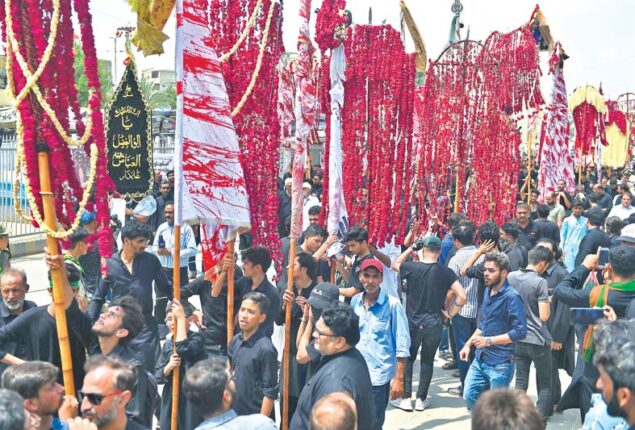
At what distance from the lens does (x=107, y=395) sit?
132 inches

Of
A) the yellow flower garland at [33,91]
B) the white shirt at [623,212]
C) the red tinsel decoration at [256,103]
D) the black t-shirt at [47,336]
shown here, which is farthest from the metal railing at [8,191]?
the yellow flower garland at [33,91]

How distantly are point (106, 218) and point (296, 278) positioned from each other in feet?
6.59

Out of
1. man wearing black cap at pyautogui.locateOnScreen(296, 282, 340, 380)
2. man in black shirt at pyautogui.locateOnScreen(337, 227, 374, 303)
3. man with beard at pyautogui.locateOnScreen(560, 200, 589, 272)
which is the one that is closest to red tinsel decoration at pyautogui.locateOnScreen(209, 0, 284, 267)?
man in black shirt at pyautogui.locateOnScreen(337, 227, 374, 303)

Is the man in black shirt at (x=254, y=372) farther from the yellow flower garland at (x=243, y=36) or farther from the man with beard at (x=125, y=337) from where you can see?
the yellow flower garland at (x=243, y=36)

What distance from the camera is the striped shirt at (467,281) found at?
7.04 meters

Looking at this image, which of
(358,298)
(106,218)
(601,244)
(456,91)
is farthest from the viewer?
(456,91)

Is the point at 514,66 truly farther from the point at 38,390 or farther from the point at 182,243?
the point at 38,390

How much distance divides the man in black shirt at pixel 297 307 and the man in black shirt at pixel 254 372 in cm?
60

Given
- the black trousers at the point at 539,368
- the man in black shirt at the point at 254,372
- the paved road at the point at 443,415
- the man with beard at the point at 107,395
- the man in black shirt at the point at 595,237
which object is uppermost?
the man in black shirt at the point at 595,237

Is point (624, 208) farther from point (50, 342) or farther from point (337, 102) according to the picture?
point (50, 342)

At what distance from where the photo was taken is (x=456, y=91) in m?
9.83

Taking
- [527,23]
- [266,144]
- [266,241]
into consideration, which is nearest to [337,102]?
[266,144]

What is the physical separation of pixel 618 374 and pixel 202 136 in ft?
9.57

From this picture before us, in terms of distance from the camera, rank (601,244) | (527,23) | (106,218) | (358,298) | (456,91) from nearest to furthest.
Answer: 1. (106,218)
2. (358,298)
3. (601,244)
4. (456,91)
5. (527,23)
